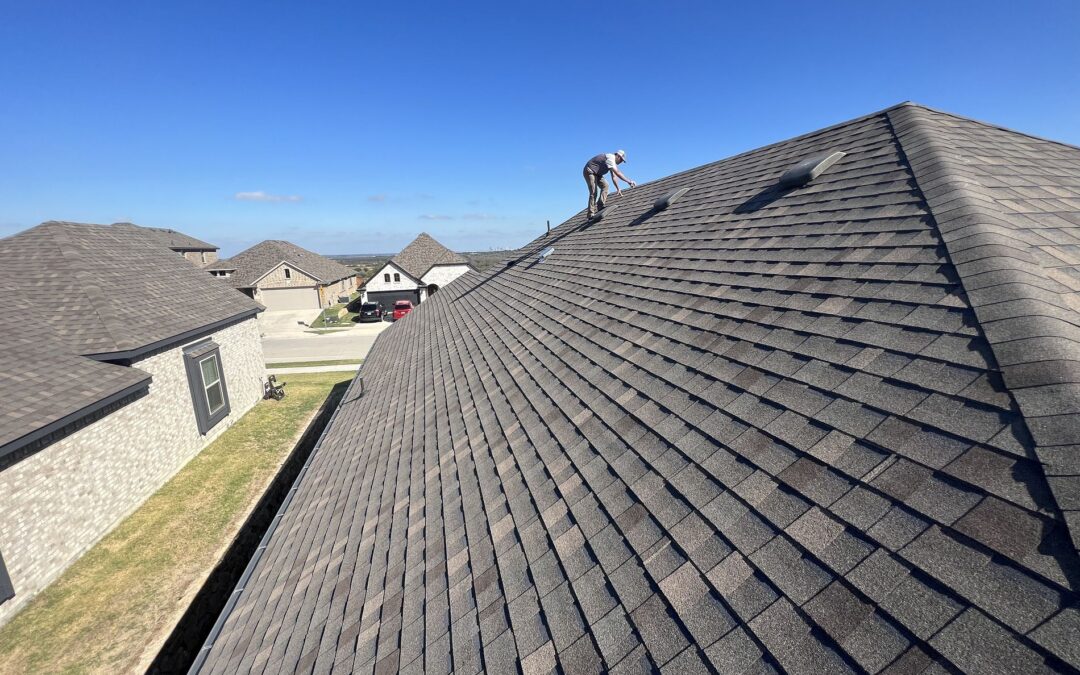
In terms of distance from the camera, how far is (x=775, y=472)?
7.89 feet

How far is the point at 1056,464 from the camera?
168 centimetres

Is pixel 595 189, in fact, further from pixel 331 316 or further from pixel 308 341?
pixel 331 316

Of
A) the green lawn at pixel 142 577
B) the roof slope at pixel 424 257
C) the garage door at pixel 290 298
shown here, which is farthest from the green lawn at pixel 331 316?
the green lawn at pixel 142 577

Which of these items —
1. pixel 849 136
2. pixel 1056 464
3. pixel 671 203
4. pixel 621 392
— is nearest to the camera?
pixel 1056 464

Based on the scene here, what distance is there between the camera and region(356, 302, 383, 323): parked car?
38.3 meters

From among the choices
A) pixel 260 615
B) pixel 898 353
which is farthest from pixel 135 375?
pixel 898 353

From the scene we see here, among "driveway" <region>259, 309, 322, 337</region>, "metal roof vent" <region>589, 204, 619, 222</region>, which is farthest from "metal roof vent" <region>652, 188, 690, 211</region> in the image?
"driveway" <region>259, 309, 322, 337</region>

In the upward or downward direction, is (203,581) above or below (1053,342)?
below

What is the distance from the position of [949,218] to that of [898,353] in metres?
1.55

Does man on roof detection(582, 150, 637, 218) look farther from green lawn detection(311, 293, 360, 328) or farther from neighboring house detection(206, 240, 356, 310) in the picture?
neighboring house detection(206, 240, 356, 310)

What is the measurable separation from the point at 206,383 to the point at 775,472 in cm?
1783

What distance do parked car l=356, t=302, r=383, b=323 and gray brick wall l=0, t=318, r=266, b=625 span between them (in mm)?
23792

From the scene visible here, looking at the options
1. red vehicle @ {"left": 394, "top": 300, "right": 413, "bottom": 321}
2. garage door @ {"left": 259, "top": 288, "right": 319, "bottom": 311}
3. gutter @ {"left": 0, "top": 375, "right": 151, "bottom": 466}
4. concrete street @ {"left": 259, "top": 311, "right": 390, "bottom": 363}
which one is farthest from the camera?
garage door @ {"left": 259, "top": 288, "right": 319, "bottom": 311}

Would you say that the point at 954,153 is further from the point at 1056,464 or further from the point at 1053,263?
the point at 1056,464
